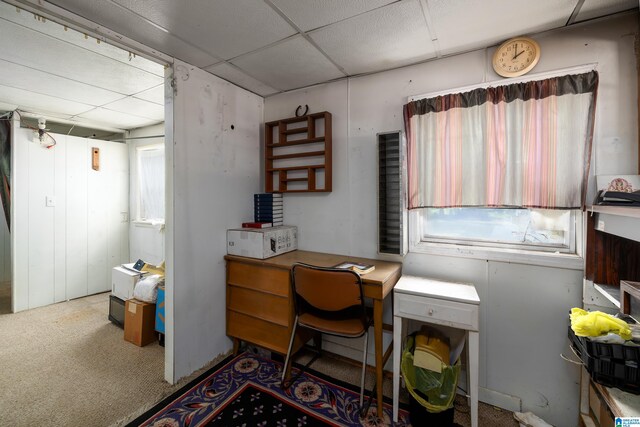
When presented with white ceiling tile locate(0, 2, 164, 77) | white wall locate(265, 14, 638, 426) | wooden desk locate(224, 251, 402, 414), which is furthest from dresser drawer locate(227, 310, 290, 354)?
white ceiling tile locate(0, 2, 164, 77)

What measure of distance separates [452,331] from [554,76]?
5.84 feet

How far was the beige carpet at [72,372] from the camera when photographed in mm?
1730

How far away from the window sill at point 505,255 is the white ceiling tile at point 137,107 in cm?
315

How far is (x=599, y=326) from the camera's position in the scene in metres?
1.17

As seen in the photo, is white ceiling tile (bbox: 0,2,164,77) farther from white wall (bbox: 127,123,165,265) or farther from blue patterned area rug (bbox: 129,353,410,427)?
blue patterned area rug (bbox: 129,353,410,427)

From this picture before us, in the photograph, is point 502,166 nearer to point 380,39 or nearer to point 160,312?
point 380,39

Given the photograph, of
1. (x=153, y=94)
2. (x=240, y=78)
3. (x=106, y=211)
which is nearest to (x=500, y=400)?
(x=240, y=78)

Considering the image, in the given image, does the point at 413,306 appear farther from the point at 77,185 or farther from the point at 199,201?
the point at 77,185

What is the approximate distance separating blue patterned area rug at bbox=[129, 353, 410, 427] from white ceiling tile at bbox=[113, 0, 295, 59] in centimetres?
239

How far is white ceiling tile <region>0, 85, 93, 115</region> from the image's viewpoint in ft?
8.69

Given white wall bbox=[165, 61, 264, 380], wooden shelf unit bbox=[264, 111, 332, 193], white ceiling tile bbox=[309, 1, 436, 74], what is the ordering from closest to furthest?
1. white ceiling tile bbox=[309, 1, 436, 74]
2. white wall bbox=[165, 61, 264, 380]
3. wooden shelf unit bbox=[264, 111, 332, 193]

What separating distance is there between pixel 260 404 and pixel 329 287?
0.92 meters

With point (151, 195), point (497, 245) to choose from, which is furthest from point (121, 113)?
point (497, 245)

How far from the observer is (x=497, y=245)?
6.27 feet
